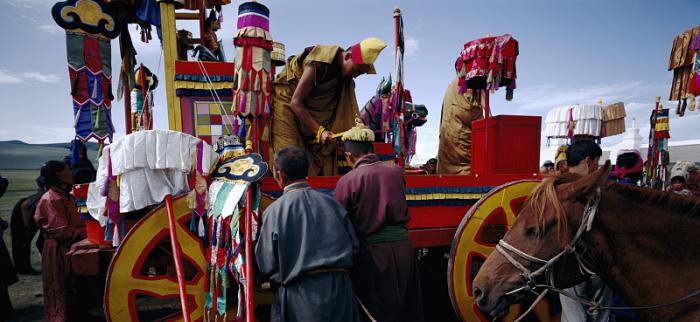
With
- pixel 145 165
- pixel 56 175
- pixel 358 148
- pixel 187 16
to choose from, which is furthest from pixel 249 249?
pixel 187 16

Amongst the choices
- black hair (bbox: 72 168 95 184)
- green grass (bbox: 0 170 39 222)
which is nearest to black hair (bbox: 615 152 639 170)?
black hair (bbox: 72 168 95 184)

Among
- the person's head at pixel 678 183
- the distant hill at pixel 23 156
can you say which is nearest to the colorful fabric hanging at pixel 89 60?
the person's head at pixel 678 183

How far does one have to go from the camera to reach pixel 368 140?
8.23 ft

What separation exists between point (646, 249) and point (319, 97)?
8.05 ft

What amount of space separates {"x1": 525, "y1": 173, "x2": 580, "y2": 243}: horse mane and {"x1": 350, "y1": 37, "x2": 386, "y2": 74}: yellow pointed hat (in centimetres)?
156

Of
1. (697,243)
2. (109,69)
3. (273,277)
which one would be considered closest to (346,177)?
(273,277)

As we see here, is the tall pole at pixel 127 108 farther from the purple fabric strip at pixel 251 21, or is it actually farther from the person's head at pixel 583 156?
the person's head at pixel 583 156

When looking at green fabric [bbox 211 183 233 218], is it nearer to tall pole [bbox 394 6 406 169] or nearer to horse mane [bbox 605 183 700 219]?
tall pole [bbox 394 6 406 169]

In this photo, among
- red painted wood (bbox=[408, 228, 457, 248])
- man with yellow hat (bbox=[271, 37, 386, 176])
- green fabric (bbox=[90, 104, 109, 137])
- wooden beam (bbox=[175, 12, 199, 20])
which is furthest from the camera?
wooden beam (bbox=[175, 12, 199, 20])

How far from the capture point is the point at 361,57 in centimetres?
283

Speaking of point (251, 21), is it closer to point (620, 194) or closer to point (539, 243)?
point (539, 243)

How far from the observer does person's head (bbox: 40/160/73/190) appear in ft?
12.6

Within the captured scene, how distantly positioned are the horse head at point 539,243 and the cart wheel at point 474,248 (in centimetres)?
100

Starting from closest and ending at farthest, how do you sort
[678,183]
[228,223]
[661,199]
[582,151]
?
[661,199]
[228,223]
[582,151]
[678,183]
